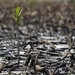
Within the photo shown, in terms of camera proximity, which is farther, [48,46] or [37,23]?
[37,23]

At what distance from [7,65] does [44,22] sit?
671 cm

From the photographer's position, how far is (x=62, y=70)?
4121mm

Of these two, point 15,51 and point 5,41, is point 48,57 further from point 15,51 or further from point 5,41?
point 5,41

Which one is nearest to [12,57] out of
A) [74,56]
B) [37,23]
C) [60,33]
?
[74,56]

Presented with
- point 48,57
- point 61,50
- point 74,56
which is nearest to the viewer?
point 74,56

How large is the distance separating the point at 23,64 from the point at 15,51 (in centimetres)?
99

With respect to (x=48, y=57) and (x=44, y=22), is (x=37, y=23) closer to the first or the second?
(x=44, y=22)

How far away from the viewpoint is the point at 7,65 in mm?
4234

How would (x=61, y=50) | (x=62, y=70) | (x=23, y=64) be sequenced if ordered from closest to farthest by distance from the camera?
1. (x=62, y=70)
2. (x=23, y=64)
3. (x=61, y=50)

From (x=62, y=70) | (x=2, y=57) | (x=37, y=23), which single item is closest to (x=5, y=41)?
(x=2, y=57)

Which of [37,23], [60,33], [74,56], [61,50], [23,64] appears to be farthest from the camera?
[37,23]

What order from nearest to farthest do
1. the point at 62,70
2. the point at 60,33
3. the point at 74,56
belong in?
the point at 62,70 < the point at 74,56 < the point at 60,33

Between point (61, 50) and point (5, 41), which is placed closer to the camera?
point (61, 50)

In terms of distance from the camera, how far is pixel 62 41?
6785mm
